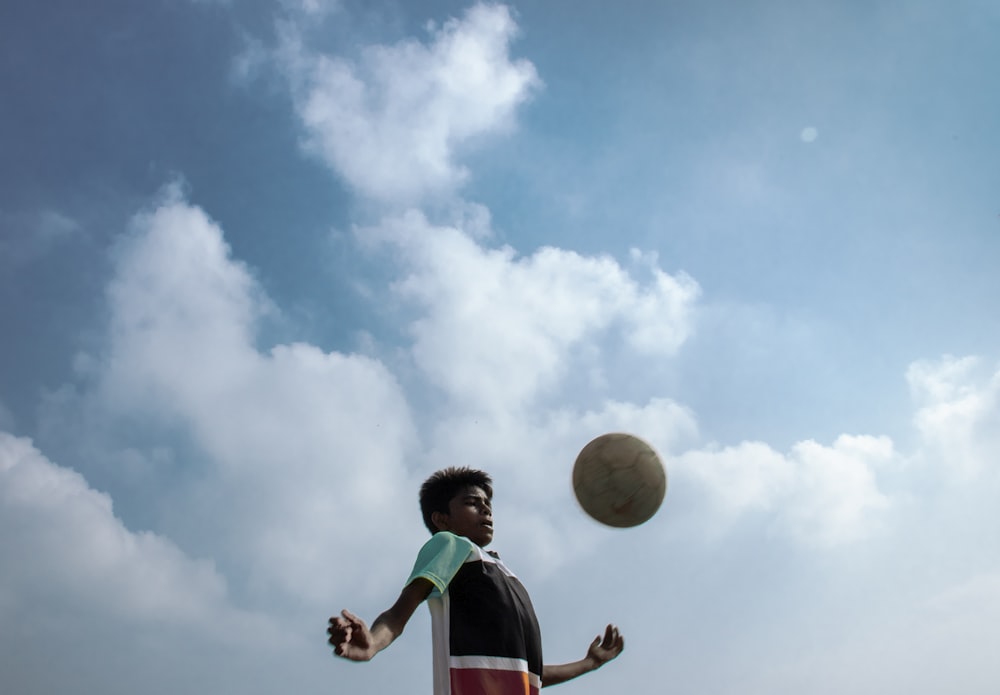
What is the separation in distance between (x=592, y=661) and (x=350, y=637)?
3042mm

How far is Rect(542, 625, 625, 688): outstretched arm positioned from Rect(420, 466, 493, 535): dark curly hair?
4.52 ft

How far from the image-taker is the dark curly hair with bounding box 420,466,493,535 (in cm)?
559

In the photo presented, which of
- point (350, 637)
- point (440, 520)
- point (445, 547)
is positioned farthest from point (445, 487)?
point (350, 637)

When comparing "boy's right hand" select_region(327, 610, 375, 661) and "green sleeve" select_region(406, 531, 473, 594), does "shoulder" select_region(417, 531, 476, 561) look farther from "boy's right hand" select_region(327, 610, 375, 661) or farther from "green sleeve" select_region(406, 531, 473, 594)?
"boy's right hand" select_region(327, 610, 375, 661)

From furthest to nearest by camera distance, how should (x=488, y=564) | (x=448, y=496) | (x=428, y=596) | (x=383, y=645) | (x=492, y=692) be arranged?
1. (x=448, y=496)
2. (x=488, y=564)
3. (x=428, y=596)
4. (x=492, y=692)
5. (x=383, y=645)

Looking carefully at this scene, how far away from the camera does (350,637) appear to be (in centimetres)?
354

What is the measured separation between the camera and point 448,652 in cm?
420

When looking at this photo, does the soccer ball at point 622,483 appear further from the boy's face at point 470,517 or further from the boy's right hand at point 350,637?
the boy's right hand at point 350,637

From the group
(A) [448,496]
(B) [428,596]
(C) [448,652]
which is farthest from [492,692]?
(A) [448,496]

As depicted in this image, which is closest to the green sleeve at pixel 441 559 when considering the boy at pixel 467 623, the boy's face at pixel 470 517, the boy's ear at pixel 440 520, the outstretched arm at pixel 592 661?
the boy at pixel 467 623

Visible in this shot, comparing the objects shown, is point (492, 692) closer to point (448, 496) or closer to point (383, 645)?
point (383, 645)

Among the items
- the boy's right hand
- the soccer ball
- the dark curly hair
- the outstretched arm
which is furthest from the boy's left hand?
the boy's right hand

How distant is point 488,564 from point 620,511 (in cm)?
182

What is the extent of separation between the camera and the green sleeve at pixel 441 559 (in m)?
4.38
